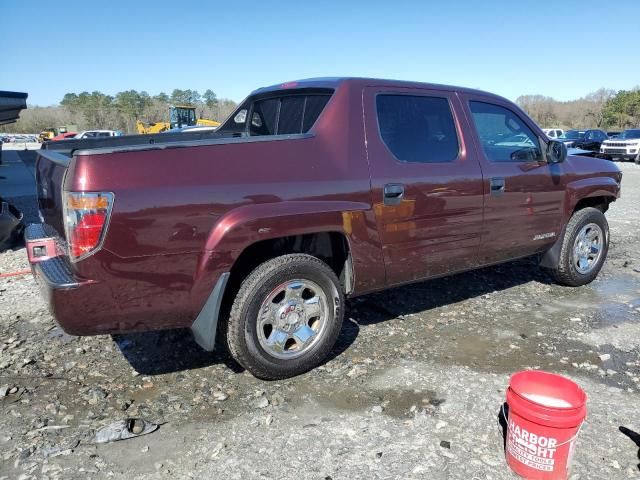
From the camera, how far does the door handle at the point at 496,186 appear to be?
409 centimetres

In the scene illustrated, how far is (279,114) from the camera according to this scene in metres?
4.20

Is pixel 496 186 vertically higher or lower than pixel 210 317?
higher

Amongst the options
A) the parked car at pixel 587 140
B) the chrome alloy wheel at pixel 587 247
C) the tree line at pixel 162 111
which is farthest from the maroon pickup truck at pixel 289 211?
the tree line at pixel 162 111

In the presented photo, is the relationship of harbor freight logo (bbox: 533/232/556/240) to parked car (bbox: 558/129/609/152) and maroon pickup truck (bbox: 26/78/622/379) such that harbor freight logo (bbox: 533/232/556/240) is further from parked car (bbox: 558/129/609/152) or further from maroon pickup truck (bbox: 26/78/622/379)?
parked car (bbox: 558/129/609/152)

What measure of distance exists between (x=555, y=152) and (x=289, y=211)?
2.82 meters

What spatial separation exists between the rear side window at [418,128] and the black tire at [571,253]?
5.92 ft

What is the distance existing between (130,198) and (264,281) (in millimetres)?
900

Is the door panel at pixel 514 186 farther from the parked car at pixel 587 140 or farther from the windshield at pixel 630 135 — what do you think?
the windshield at pixel 630 135

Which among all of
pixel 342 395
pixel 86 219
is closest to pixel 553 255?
pixel 342 395

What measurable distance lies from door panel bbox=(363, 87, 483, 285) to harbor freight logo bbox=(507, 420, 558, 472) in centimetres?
145

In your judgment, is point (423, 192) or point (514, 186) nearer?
point (423, 192)

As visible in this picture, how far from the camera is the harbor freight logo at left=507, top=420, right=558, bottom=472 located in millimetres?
2273

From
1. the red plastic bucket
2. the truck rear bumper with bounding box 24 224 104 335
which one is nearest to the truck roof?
the truck rear bumper with bounding box 24 224 104 335

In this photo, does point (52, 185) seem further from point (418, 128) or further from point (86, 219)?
point (418, 128)
